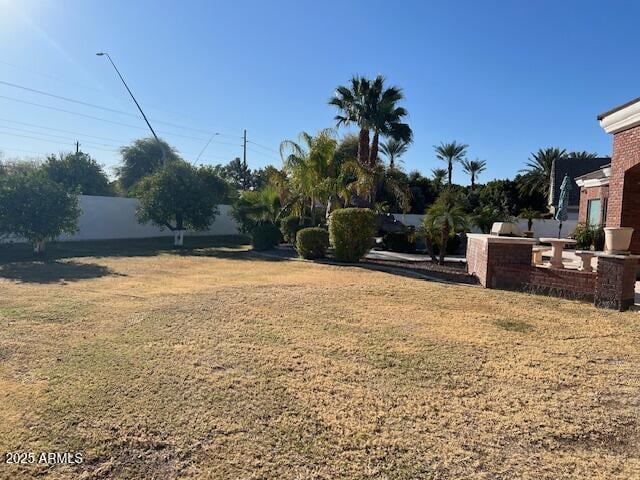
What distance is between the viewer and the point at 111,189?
31.9m

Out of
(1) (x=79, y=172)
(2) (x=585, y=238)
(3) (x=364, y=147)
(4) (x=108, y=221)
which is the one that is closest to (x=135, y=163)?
(1) (x=79, y=172)

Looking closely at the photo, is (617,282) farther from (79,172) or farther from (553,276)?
(79,172)

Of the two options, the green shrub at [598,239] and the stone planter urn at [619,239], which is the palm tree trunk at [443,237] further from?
the stone planter urn at [619,239]

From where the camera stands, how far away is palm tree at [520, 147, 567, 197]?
1558 inches

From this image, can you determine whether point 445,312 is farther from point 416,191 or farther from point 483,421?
point 416,191

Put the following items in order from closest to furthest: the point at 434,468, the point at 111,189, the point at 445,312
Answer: the point at 434,468
the point at 445,312
the point at 111,189

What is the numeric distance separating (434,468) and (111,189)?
112 ft

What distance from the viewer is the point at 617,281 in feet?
21.0

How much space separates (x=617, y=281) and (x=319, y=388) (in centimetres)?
541

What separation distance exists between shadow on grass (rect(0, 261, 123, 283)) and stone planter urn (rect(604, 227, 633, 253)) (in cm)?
973

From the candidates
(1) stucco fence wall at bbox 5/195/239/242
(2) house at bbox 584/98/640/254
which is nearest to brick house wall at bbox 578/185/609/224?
(2) house at bbox 584/98/640/254

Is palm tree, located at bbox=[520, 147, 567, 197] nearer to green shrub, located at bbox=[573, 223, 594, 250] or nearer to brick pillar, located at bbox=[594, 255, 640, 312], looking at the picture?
green shrub, located at bbox=[573, 223, 594, 250]

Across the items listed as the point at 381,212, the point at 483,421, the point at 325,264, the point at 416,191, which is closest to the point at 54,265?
the point at 325,264

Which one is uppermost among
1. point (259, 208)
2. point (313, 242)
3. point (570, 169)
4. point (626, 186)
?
point (570, 169)
